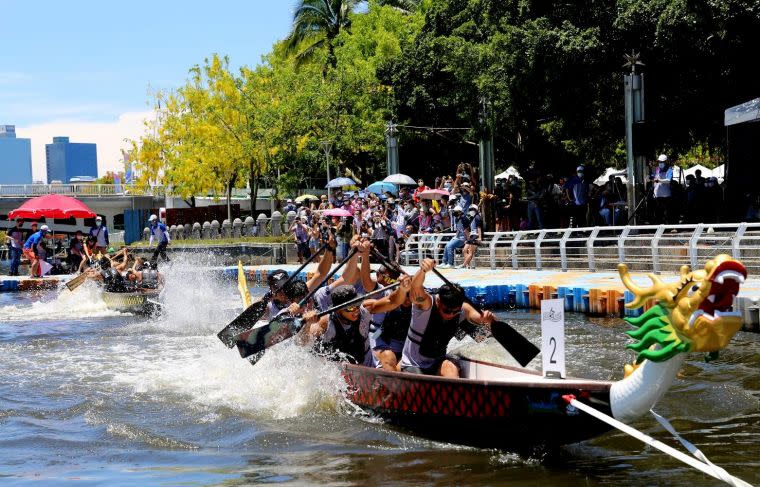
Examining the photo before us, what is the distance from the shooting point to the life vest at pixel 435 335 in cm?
985

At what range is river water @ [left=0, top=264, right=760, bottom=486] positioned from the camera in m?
8.84

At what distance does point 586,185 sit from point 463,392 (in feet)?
53.4

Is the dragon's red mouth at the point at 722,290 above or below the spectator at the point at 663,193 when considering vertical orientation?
below

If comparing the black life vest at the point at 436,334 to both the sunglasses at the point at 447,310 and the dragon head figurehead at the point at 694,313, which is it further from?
the dragon head figurehead at the point at 694,313

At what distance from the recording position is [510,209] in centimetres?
2558

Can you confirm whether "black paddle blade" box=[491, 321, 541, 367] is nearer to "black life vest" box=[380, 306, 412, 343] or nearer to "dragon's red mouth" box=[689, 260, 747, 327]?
"black life vest" box=[380, 306, 412, 343]

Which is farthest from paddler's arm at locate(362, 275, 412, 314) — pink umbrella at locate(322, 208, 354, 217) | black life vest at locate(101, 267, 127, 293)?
pink umbrella at locate(322, 208, 354, 217)

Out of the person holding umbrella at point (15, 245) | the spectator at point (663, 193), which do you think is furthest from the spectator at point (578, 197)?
the person holding umbrella at point (15, 245)

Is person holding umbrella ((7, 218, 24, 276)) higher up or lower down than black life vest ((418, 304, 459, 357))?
higher up

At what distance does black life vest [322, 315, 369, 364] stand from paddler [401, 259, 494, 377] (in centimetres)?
106

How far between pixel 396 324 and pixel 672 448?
3697 mm

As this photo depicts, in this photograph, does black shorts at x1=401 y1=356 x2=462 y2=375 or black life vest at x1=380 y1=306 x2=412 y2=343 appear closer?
black shorts at x1=401 y1=356 x2=462 y2=375

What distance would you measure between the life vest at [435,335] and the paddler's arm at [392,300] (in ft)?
1.12

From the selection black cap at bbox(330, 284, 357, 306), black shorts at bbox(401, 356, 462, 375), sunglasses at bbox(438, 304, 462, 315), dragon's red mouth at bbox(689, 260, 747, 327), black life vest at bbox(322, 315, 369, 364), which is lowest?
black shorts at bbox(401, 356, 462, 375)
